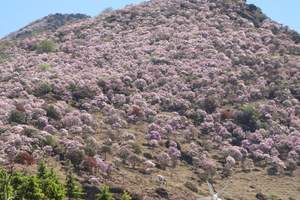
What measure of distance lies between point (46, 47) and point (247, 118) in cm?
5951

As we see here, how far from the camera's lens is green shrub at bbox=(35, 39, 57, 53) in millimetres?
169375

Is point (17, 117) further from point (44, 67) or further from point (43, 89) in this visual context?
point (44, 67)

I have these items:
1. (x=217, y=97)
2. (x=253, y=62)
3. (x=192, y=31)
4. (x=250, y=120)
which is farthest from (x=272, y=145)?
(x=192, y=31)

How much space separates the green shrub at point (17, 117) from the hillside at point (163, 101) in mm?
159

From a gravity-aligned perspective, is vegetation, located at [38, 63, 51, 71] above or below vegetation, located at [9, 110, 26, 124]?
above

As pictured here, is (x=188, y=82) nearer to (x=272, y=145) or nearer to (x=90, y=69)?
(x=90, y=69)

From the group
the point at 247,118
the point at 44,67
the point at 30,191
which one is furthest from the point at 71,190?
the point at 44,67

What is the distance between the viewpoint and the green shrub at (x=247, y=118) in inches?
5163

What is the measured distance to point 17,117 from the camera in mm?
111062

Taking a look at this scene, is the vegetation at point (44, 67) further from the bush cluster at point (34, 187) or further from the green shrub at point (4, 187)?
the green shrub at point (4, 187)

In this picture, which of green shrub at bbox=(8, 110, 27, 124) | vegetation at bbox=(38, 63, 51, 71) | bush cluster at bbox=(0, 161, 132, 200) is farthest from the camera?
vegetation at bbox=(38, 63, 51, 71)

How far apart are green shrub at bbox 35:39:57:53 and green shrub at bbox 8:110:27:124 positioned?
193 feet

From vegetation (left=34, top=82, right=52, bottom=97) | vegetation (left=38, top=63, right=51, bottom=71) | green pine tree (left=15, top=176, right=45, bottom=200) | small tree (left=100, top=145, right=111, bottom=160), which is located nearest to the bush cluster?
green pine tree (left=15, top=176, right=45, bottom=200)

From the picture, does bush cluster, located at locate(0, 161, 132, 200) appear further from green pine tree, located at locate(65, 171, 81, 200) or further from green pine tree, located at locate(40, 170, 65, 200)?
green pine tree, located at locate(65, 171, 81, 200)
